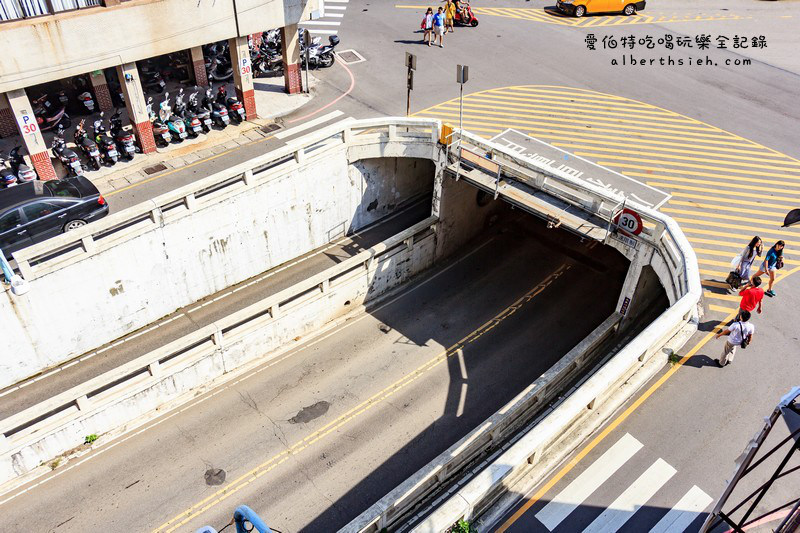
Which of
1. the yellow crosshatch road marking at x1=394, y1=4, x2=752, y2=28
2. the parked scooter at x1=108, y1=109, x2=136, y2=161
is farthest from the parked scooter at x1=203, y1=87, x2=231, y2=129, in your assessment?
the yellow crosshatch road marking at x1=394, y1=4, x2=752, y2=28

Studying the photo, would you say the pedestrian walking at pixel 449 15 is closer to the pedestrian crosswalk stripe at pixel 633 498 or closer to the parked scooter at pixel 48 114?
the parked scooter at pixel 48 114

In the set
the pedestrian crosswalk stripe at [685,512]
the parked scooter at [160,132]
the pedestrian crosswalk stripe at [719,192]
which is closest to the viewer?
the pedestrian crosswalk stripe at [685,512]

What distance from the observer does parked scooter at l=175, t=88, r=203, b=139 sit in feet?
103

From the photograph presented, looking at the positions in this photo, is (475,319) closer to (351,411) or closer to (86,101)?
(351,411)

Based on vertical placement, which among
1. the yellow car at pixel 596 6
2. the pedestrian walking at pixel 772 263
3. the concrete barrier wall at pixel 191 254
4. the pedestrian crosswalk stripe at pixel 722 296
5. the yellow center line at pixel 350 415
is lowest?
the yellow center line at pixel 350 415

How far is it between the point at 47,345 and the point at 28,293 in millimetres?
2251

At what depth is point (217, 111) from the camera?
32.1 metres

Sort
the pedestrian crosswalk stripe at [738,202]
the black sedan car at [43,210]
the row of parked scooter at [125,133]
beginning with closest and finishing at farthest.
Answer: the black sedan car at [43,210]
the pedestrian crosswalk stripe at [738,202]
the row of parked scooter at [125,133]

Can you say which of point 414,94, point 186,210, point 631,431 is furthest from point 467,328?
point 414,94

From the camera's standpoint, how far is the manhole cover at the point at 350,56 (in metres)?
38.0

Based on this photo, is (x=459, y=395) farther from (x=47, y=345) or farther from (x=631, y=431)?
(x=47, y=345)

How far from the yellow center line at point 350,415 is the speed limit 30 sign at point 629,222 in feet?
21.5

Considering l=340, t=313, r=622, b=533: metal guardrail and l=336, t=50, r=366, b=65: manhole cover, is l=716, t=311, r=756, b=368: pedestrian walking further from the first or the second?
l=336, t=50, r=366, b=65: manhole cover

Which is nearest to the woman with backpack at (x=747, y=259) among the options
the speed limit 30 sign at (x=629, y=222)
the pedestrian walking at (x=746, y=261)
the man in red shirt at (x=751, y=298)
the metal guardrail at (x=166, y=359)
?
the pedestrian walking at (x=746, y=261)
